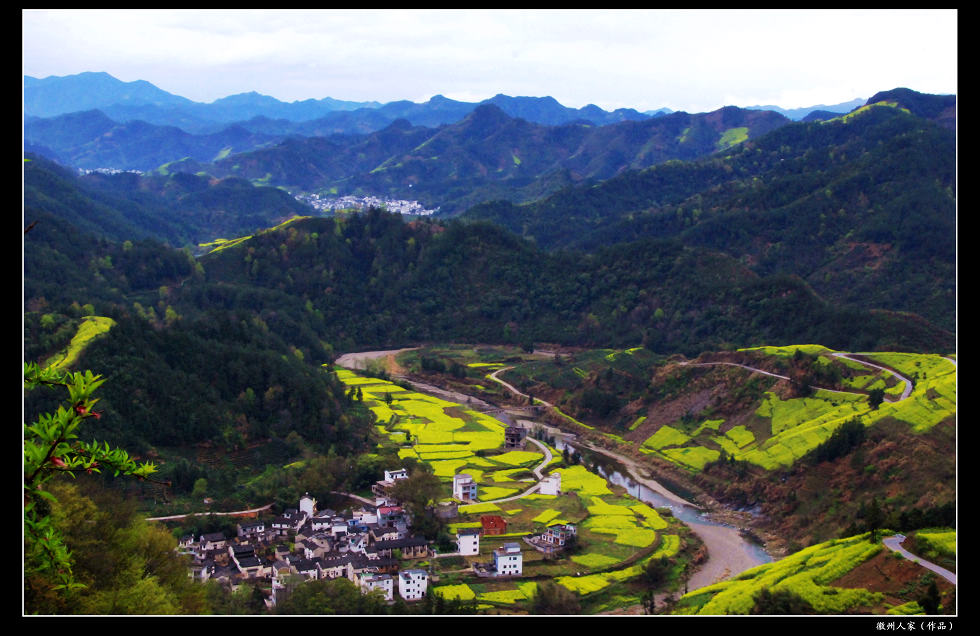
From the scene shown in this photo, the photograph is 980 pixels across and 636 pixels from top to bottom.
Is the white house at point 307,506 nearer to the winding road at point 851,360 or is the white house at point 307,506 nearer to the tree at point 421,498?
the tree at point 421,498

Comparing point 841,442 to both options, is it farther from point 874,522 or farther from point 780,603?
point 780,603

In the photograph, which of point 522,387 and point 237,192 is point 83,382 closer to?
point 522,387

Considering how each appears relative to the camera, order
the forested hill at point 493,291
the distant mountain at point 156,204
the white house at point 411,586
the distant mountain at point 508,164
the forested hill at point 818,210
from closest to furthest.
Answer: the white house at point 411,586 < the forested hill at point 493,291 < the forested hill at point 818,210 < the distant mountain at point 156,204 < the distant mountain at point 508,164

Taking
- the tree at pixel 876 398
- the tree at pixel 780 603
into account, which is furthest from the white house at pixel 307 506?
the tree at pixel 876 398

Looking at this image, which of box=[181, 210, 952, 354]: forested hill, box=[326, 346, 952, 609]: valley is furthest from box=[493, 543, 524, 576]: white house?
box=[181, 210, 952, 354]: forested hill

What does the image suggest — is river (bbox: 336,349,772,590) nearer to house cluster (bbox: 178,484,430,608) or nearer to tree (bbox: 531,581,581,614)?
tree (bbox: 531,581,581,614)
